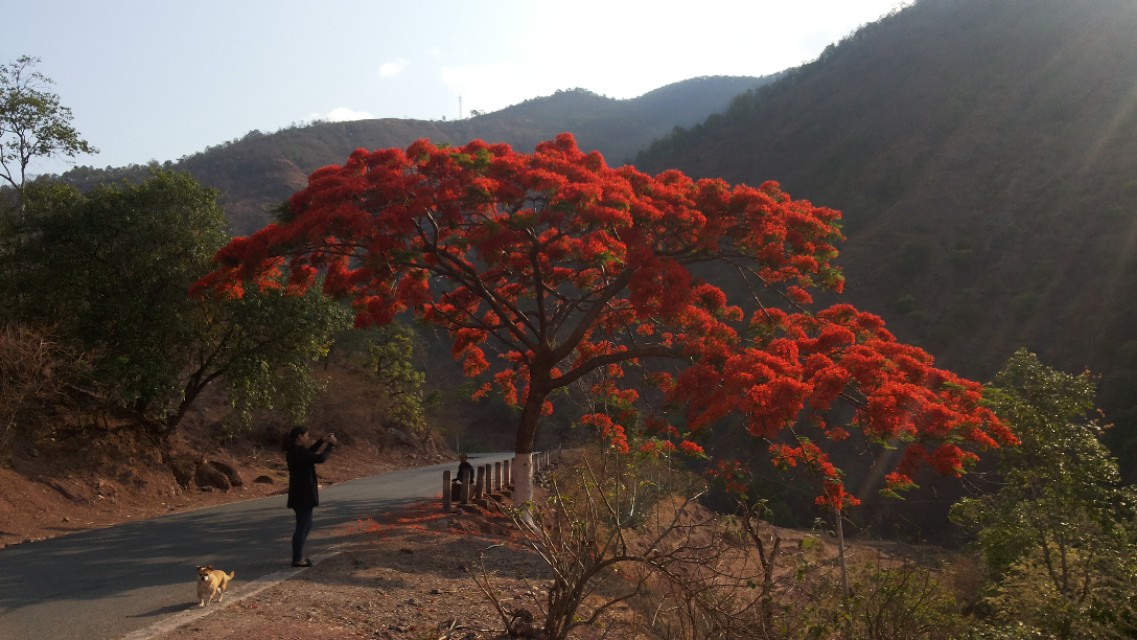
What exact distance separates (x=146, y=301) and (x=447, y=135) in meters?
104

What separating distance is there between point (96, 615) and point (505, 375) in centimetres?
928

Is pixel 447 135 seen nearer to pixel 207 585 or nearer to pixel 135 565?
pixel 135 565

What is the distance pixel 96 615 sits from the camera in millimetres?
6609

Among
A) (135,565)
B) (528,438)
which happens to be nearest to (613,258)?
(528,438)

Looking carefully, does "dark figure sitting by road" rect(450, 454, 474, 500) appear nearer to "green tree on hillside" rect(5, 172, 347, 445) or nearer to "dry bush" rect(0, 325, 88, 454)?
"green tree on hillside" rect(5, 172, 347, 445)

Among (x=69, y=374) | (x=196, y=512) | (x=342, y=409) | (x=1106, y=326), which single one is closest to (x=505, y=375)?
(x=196, y=512)

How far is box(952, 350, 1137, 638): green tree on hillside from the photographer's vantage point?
9.68m

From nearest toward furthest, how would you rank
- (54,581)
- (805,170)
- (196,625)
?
(196,625), (54,581), (805,170)

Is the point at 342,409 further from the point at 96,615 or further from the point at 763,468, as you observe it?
the point at 96,615

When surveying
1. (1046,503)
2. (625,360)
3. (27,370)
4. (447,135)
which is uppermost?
(447,135)

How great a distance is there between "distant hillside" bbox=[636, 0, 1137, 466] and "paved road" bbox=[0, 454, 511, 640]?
79.7ft

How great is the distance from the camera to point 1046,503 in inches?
455

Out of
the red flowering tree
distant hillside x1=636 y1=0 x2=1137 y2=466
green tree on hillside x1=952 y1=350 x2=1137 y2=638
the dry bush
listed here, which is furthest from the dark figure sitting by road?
distant hillside x1=636 y1=0 x2=1137 y2=466

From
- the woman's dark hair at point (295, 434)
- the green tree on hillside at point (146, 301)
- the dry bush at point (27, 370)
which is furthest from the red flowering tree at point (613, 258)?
the green tree on hillside at point (146, 301)
